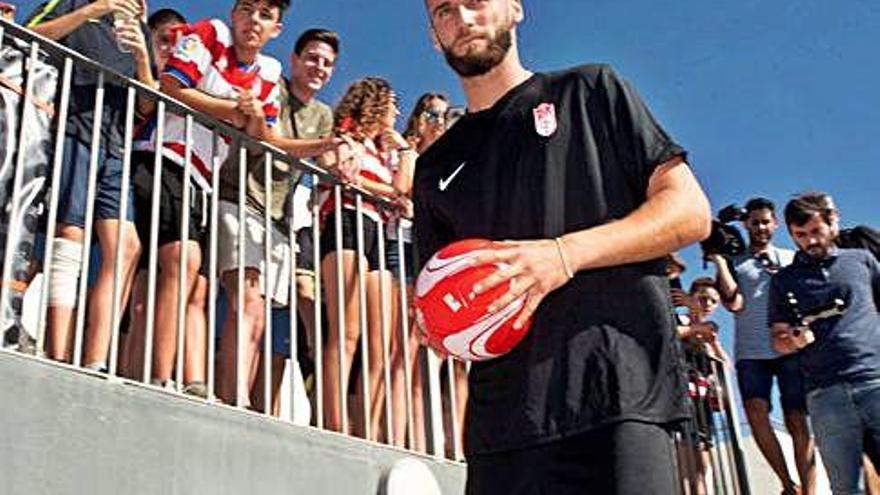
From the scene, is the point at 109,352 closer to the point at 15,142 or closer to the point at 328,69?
the point at 15,142

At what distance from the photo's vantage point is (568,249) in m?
1.93

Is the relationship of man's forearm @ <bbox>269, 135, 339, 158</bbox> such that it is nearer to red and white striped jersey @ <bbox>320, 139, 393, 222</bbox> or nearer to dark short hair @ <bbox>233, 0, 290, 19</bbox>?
red and white striped jersey @ <bbox>320, 139, 393, 222</bbox>

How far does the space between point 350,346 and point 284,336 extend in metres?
0.42

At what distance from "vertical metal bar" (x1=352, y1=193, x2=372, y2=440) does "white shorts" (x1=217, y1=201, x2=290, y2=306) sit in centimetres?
36

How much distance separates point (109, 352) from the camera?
12.1 ft

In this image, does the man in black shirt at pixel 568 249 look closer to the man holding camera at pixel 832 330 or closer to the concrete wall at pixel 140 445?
the concrete wall at pixel 140 445

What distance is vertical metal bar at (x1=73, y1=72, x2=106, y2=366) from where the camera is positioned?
3.57m

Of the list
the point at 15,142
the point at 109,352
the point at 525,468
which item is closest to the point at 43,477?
the point at 109,352

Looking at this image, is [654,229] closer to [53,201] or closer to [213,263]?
[53,201]

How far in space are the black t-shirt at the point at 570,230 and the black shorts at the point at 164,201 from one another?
2205 mm

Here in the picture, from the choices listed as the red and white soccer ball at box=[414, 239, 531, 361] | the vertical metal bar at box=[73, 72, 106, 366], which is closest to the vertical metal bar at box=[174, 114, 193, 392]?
the vertical metal bar at box=[73, 72, 106, 366]

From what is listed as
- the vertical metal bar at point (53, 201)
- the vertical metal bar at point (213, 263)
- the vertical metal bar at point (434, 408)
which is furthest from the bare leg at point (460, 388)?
the vertical metal bar at point (53, 201)

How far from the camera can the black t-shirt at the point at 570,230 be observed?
77.6 inches

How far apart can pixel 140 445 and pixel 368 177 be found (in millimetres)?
2203
